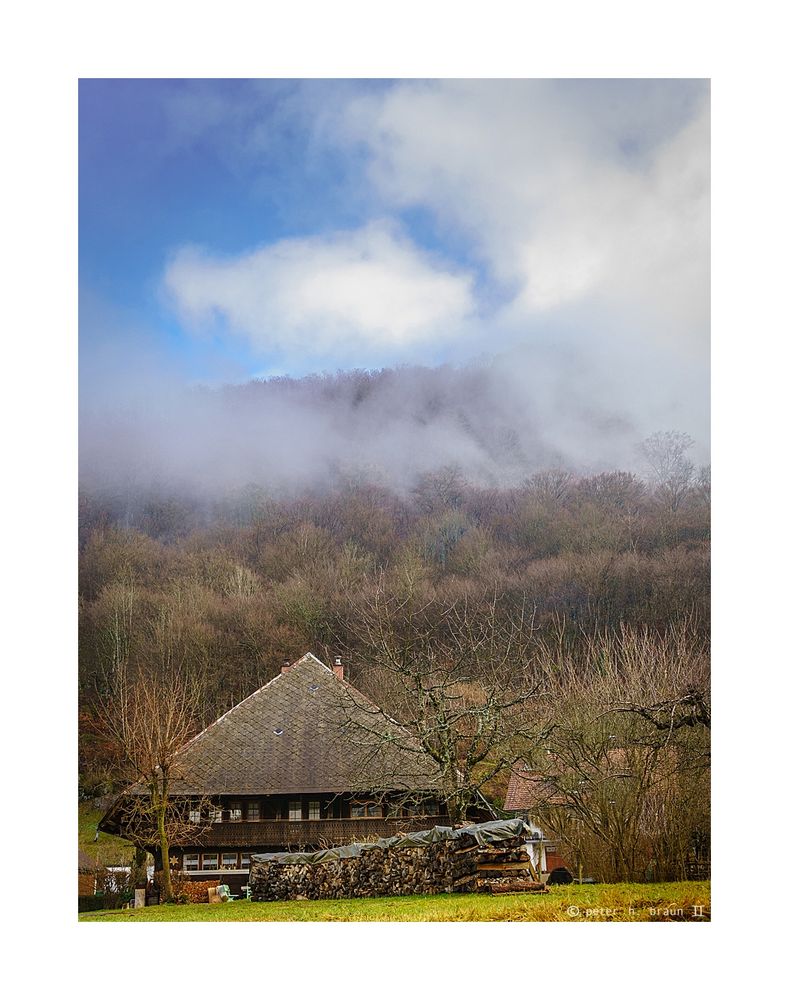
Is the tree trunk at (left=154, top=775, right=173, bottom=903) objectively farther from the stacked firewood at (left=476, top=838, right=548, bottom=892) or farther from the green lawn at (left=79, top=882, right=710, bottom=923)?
the stacked firewood at (left=476, top=838, right=548, bottom=892)

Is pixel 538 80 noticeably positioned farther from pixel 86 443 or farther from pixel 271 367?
pixel 86 443

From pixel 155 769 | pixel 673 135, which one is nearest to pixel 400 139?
pixel 673 135

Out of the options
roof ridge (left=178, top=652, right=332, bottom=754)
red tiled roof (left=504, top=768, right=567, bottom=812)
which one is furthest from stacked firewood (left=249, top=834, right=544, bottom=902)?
roof ridge (left=178, top=652, right=332, bottom=754)

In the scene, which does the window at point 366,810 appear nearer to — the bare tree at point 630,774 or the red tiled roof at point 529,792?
the red tiled roof at point 529,792

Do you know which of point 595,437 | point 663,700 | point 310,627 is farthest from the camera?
point 310,627

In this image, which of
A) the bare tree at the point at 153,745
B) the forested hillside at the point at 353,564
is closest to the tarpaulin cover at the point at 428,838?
the bare tree at the point at 153,745

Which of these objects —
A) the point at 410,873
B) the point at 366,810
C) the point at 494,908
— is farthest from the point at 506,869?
the point at 366,810
